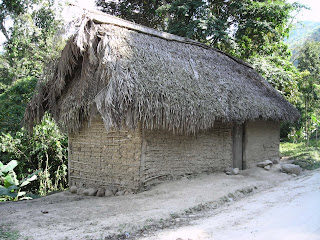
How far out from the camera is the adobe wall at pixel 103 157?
617 cm

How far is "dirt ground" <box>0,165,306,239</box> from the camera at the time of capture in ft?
12.9

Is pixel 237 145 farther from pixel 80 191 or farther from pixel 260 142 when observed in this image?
pixel 80 191

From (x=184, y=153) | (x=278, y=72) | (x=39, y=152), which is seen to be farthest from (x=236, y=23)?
(x=39, y=152)

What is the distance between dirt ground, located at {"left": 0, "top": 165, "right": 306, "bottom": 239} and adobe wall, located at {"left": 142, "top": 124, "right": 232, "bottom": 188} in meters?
0.28

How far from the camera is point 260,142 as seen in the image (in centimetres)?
929

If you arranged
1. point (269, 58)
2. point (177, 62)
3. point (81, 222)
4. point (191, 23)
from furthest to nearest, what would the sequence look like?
point (269, 58)
point (191, 23)
point (177, 62)
point (81, 222)

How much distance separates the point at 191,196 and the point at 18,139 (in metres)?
5.89

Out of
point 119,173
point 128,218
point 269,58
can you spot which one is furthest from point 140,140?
point 269,58

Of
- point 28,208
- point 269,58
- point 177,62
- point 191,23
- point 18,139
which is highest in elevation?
point 191,23

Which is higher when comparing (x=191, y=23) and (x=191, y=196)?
(x=191, y=23)

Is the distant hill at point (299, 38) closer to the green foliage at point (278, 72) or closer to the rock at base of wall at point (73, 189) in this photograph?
the green foliage at point (278, 72)

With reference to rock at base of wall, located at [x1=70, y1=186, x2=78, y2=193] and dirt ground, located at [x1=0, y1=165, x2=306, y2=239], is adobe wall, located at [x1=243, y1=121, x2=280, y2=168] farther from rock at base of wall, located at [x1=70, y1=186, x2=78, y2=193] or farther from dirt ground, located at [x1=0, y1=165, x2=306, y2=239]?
rock at base of wall, located at [x1=70, y1=186, x2=78, y2=193]

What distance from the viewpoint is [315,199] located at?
4746 millimetres

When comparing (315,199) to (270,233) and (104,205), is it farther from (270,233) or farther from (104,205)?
(104,205)
